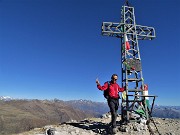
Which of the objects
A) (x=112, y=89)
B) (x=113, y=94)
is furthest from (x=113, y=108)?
(x=112, y=89)

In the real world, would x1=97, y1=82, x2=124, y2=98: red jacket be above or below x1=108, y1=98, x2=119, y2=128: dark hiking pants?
above

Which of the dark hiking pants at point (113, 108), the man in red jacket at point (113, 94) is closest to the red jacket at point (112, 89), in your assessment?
the man in red jacket at point (113, 94)

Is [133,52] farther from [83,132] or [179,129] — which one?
[83,132]

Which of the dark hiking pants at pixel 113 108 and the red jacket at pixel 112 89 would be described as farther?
the red jacket at pixel 112 89

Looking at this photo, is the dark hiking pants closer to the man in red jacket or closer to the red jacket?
the man in red jacket

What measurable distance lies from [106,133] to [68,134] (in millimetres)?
2235

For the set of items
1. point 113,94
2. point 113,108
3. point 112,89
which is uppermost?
point 112,89

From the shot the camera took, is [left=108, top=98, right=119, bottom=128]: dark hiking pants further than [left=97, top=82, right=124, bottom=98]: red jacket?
No

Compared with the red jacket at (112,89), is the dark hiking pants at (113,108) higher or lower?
lower

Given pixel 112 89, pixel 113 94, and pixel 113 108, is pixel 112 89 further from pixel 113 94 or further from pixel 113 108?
pixel 113 108

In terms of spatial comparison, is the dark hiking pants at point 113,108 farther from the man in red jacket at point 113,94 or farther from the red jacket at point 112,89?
the red jacket at point 112,89

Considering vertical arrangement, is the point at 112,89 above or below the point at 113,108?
above

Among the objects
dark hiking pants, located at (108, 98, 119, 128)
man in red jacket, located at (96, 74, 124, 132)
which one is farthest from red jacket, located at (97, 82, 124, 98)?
dark hiking pants, located at (108, 98, 119, 128)

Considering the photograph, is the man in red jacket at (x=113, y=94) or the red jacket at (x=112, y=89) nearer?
the man in red jacket at (x=113, y=94)
